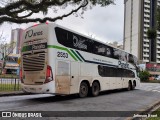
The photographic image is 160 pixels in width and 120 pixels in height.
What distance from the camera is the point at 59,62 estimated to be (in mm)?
13180

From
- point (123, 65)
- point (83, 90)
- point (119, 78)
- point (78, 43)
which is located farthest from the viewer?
point (123, 65)

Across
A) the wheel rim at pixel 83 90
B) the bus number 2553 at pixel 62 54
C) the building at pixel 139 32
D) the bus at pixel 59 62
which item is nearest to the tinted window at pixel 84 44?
the bus at pixel 59 62

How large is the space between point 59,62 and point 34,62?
1.27m

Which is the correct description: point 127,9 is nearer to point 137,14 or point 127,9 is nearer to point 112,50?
point 137,14

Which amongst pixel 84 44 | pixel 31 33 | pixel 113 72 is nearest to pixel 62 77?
pixel 31 33

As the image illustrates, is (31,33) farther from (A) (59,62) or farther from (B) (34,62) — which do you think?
(A) (59,62)

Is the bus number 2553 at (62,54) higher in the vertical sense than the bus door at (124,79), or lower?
higher

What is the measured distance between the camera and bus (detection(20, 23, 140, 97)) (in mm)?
12750

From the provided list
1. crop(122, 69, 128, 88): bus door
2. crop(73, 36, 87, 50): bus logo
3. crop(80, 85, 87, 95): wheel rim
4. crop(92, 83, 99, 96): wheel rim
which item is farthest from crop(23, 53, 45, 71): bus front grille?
crop(122, 69, 128, 88): bus door

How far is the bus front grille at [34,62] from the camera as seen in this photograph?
1290cm

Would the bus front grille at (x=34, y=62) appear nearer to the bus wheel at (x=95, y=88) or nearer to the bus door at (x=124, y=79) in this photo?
the bus wheel at (x=95, y=88)

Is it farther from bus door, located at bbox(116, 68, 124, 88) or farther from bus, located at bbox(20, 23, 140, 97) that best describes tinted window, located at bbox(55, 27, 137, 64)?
bus door, located at bbox(116, 68, 124, 88)

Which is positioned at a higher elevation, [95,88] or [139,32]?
[139,32]

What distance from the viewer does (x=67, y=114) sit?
9.19 metres
